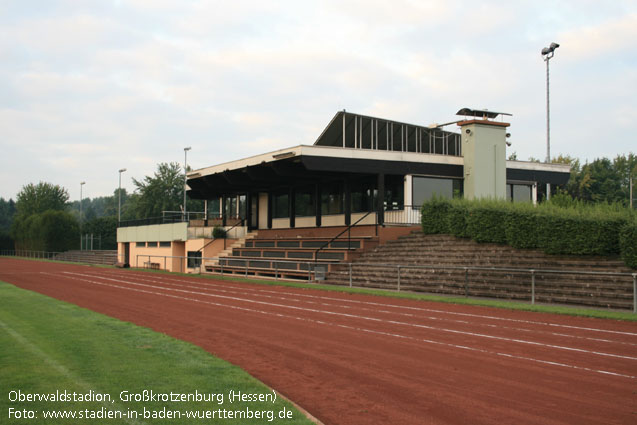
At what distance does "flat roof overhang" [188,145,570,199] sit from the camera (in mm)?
31441

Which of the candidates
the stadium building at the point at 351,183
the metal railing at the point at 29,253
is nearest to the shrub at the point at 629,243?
the stadium building at the point at 351,183

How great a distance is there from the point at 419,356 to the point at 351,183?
85.6ft

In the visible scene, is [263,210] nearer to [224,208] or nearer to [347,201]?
[224,208]

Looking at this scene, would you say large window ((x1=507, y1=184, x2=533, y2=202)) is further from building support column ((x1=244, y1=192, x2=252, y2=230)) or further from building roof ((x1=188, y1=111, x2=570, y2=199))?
building support column ((x1=244, y1=192, x2=252, y2=230))

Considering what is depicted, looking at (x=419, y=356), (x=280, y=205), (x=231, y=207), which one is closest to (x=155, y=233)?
(x=231, y=207)

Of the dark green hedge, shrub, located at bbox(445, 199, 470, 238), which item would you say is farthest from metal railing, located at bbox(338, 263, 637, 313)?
shrub, located at bbox(445, 199, 470, 238)

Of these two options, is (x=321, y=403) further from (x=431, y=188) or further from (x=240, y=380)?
(x=431, y=188)

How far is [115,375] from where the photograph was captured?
7.70 meters

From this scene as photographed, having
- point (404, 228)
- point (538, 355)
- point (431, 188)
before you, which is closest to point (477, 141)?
point (431, 188)

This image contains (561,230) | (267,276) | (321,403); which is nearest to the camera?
(321,403)

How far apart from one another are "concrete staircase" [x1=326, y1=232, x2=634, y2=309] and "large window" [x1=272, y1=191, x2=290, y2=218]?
14.5 metres

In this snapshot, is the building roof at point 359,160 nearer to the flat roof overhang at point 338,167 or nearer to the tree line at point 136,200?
the flat roof overhang at point 338,167

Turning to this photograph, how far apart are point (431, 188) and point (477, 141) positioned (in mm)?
3751

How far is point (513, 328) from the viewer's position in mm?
13102
